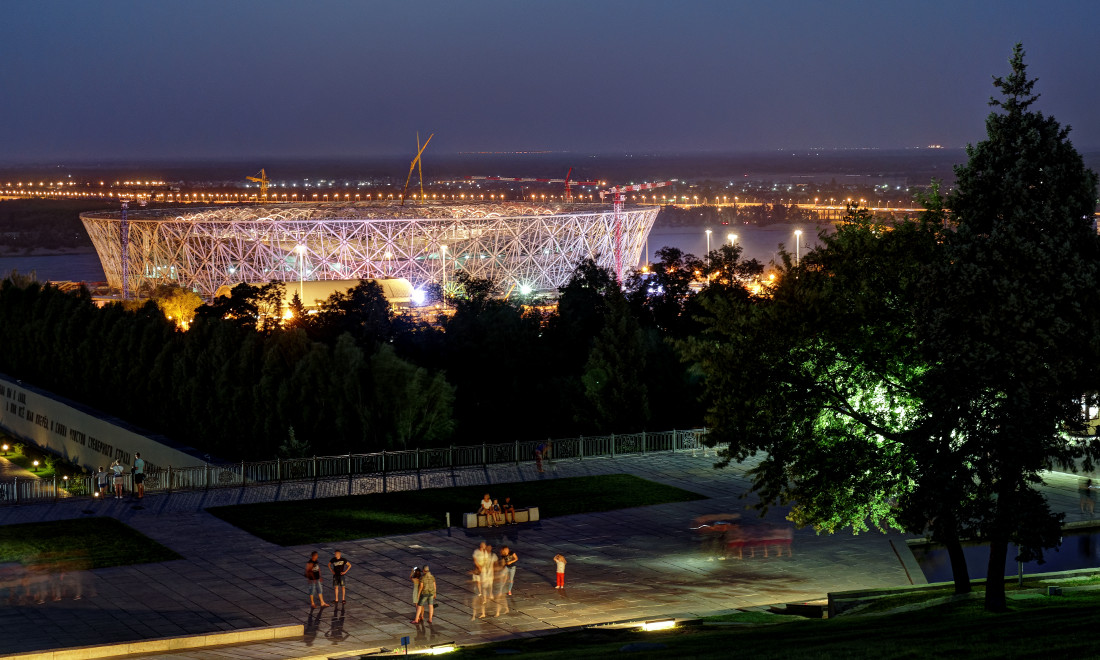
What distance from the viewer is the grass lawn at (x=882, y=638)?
12.3 metres

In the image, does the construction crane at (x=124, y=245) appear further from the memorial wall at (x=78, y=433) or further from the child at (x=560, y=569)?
the child at (x=560, y=569)

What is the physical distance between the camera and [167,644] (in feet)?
53.2

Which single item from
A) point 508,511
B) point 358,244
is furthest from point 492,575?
point 358,244

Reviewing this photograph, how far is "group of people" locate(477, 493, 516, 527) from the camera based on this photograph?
23.8 meters

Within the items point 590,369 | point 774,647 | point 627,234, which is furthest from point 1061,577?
point 627,234

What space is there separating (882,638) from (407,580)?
894cm

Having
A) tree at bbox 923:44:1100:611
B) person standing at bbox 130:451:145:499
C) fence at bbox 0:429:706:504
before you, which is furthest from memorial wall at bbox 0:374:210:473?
tree at bbox 923:44:1100:611

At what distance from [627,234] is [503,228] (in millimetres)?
13354

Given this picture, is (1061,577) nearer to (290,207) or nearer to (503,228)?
(503,228)

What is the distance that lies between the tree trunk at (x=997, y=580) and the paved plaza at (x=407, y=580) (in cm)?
384

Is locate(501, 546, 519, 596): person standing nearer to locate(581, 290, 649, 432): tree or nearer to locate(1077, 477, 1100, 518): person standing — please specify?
locate(1077, 477, 1100, 518): person standing

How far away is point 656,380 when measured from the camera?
125 feet

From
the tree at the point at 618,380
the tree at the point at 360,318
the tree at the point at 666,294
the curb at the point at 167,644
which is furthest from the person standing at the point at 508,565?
the tree at the point at 666,294

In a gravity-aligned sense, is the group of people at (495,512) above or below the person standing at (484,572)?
above
